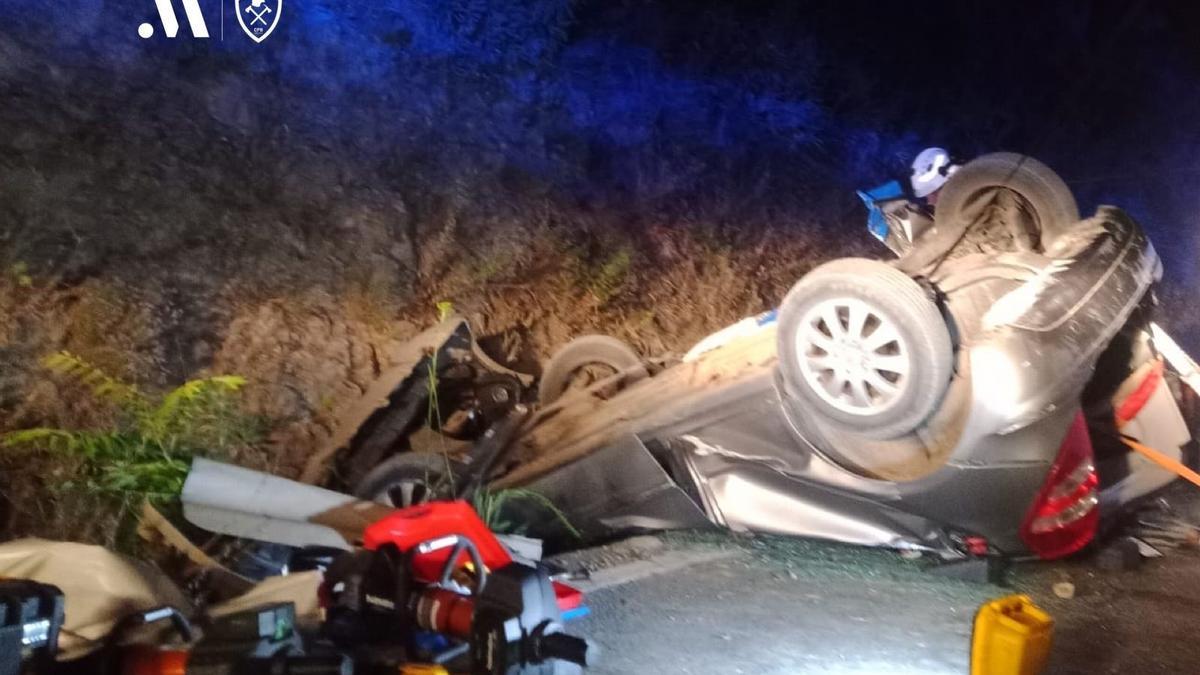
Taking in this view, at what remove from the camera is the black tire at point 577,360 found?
374cm

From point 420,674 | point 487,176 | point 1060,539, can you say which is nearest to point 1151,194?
point 1060,539

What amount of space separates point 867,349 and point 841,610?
0.78 metres

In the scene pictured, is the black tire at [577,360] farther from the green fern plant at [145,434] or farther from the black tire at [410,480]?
the green fern plant at [145,434]

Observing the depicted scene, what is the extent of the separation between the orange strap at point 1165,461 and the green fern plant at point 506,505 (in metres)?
1.93

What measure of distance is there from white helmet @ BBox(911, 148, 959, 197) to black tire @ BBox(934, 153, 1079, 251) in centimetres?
3

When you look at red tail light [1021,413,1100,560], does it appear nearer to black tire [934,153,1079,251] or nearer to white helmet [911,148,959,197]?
black tire [934,153,1079,251]

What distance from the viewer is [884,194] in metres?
3.50

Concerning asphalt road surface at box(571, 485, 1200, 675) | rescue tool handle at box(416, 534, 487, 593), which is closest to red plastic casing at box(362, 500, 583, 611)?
asphalt road surface at box(571, 485, 1200, 675)

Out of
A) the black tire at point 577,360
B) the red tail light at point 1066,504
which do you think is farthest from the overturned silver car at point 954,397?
the black tire at point 577,360

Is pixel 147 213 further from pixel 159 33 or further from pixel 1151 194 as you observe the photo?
pixel 1151 194

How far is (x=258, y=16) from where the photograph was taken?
3705 mm

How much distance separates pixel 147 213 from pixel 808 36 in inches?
99.5

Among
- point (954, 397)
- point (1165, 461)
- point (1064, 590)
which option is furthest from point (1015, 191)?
point (1064, 590)

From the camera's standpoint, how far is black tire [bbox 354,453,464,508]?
12.2ft
